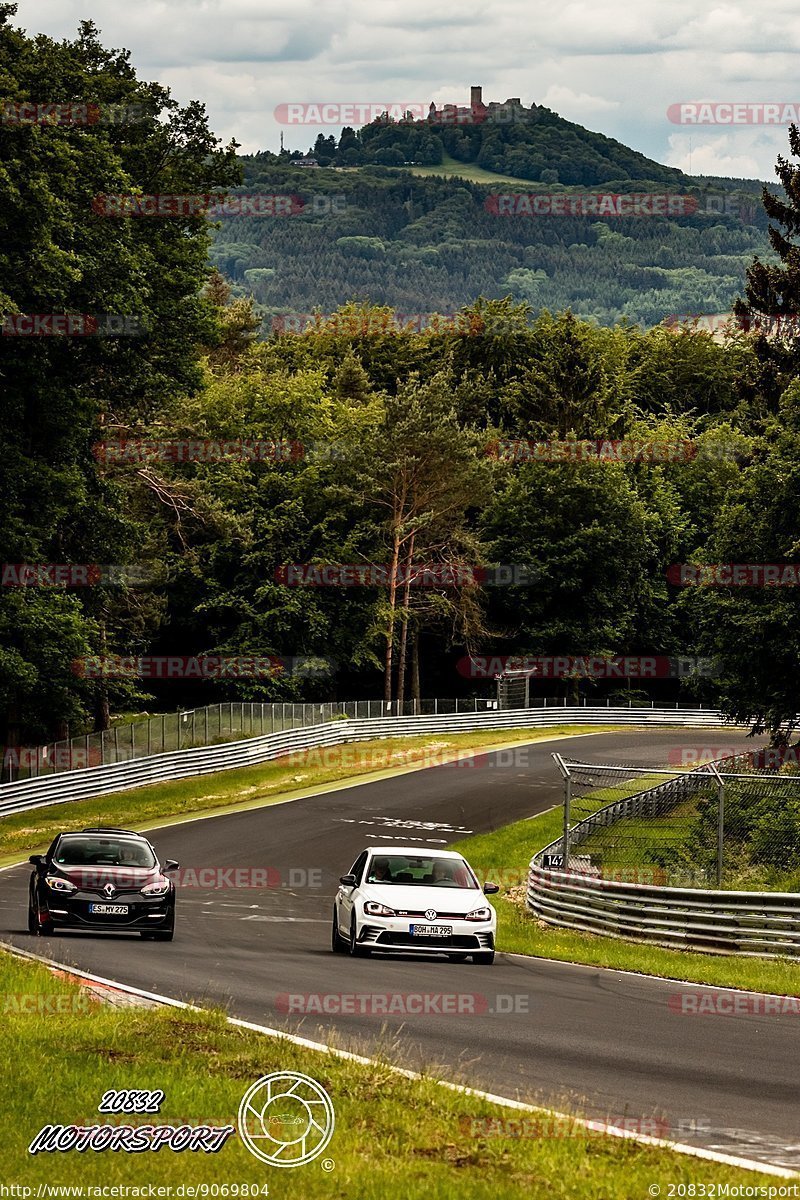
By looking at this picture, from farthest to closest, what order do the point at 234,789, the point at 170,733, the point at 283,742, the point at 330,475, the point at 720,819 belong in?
the point at 330,475, the point at 283,742, the point at 170,733, the point at 234,789, the point at 720,819

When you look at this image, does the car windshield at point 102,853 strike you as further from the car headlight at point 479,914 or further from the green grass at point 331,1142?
the green grass at point 331,1142

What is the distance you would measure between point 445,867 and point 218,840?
18.6 meters

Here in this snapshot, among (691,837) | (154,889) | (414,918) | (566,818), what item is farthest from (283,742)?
(414,918)

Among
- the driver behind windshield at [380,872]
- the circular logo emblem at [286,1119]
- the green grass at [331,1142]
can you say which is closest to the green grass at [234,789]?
the driver behind windshield at [380,872]

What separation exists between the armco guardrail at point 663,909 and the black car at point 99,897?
6.63 metres

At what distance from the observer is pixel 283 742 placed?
191 ft

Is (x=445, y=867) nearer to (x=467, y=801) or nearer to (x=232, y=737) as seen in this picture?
(x=467, y=801)

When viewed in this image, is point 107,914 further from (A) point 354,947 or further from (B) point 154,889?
(A) point 354,947

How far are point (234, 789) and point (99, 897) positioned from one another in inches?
1144

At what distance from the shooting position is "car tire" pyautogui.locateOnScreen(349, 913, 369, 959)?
20.0 meters

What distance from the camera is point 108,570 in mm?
47844

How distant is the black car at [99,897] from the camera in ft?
69.9

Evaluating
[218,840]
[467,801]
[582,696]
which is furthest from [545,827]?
[582,696]

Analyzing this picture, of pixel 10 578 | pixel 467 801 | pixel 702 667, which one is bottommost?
pixel 467 801
